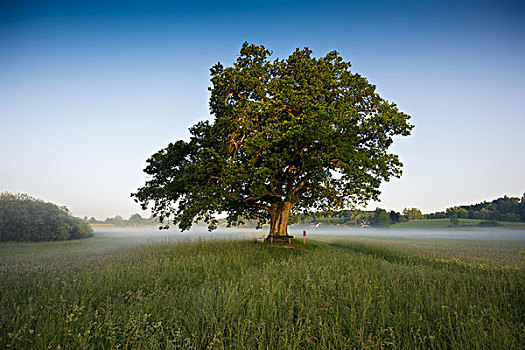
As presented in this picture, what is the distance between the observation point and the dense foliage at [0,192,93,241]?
22.4 m

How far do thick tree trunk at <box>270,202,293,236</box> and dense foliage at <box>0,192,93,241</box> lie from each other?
994 inches

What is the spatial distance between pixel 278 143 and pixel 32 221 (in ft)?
92.1

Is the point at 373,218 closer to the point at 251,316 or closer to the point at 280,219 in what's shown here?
the point at 280,219

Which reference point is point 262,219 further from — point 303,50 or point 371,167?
point 303,50

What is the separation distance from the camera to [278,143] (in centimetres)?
1552

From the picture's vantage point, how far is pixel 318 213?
20859 millimetres

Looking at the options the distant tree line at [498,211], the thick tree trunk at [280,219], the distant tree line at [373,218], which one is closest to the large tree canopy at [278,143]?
the thick tree trunk at [280,219]

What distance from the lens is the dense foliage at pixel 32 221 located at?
22.4m

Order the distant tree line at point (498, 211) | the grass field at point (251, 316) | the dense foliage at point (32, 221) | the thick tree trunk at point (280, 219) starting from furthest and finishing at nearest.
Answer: the distant tree line at point (498, 211)
the dense foliage at point (32, 221)
the thick tree trunk at point (280, 219)
the grass field at point (251, 316)

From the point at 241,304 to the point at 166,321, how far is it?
59.0 inches

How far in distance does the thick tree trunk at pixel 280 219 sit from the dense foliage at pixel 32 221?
25.2m

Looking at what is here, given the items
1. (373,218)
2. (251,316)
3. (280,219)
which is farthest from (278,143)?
(373,218)

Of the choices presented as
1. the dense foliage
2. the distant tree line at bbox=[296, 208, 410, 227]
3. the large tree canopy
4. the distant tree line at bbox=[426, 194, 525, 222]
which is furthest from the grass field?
the distant tree line at bbox=[426, 194, 525, 222]

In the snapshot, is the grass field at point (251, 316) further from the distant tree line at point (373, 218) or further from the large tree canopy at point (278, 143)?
the distant tree line at point (373, 218)
